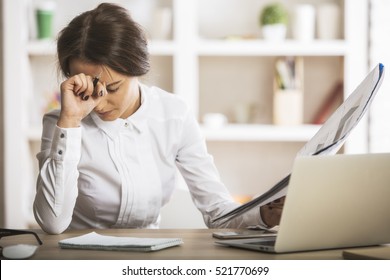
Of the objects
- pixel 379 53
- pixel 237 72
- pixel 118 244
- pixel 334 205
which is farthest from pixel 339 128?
pixel 237 72

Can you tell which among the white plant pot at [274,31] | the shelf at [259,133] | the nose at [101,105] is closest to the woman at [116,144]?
the nose at [101,105]

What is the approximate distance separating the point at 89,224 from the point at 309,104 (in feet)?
7.60

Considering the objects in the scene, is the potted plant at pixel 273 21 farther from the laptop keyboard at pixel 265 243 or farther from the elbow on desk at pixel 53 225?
the laptop keyboard at pixel 265 243

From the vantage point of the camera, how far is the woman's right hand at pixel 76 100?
1659 mm

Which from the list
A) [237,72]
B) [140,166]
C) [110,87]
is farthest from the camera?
[237,72]

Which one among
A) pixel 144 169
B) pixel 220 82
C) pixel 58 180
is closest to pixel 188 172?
pixel 144 169

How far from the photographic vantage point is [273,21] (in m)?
3.77

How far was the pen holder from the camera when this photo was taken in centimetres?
381

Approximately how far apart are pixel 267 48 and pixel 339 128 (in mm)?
2476

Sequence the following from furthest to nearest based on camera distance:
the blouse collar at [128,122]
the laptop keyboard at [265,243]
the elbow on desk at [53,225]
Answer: the blouse collar at [128,122]
the elbow on desk at [53,225]
the laptop keyboard at [265,243]

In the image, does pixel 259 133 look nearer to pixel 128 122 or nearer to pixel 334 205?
pixel 128 122

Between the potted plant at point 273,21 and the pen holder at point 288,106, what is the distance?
1.05ft
